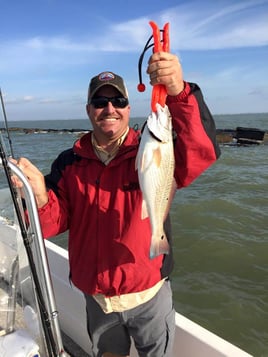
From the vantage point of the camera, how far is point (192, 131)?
6.96 feet

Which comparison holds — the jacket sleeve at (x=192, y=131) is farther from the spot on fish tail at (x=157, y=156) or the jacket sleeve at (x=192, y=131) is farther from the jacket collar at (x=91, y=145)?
the jacket collar at (x=91, y=145)

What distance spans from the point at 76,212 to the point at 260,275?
5.50 metres

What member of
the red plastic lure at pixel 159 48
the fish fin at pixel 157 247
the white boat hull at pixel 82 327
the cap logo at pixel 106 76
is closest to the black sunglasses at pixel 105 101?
the cap logo at pixel 106 76

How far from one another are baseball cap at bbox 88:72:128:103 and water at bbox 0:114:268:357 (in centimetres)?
193

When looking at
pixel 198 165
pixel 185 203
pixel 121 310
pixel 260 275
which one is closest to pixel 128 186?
pixel 198 165

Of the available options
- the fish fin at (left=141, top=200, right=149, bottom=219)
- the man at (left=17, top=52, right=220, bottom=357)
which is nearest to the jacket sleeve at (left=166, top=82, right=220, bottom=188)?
the man at (left=17, top=52, right=220, bottom=357)

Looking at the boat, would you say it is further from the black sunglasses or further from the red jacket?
the black sunglasses

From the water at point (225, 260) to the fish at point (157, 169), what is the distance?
246 centimetres

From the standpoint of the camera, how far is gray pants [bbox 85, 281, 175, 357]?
2.49 meters

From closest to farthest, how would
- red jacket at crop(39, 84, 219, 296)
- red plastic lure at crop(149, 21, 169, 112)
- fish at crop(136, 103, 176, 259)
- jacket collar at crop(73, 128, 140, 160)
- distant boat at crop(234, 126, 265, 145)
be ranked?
red plastic lure at crop(149, 21, 169, 112) < fish at crop(136, 103, 176, 259) < red jacket at crop(39, 84, 219, 296) < jacket collar at crop(73, 128, 140, 160) < distant boat at crop(234, 126, 265, 145)

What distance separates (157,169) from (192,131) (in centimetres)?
34

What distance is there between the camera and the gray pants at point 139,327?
2494mm

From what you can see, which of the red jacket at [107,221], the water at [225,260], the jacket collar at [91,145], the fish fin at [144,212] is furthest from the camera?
the water at [225,260]

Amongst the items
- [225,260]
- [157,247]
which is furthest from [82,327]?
[225,260]
